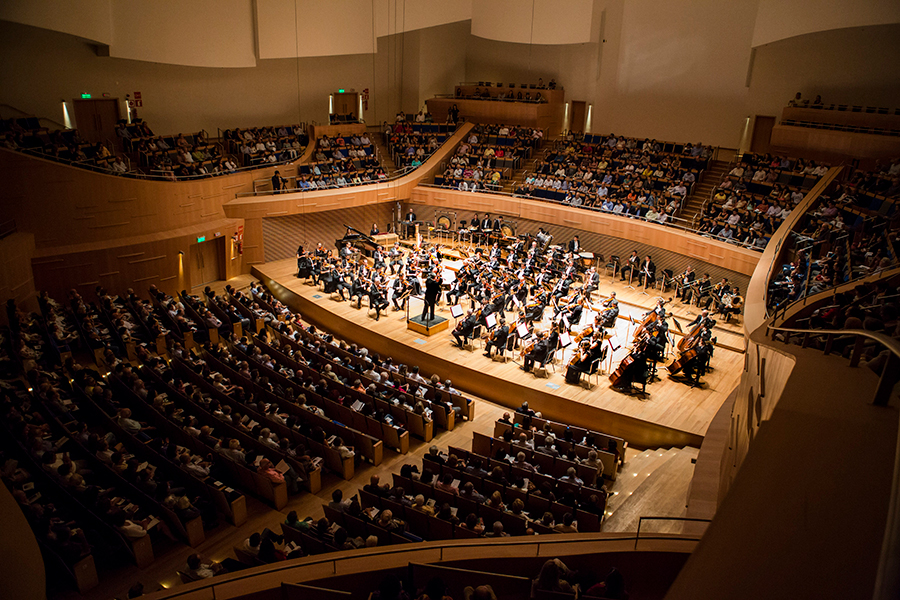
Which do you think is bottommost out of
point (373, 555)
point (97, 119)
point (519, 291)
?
point (519, 291)

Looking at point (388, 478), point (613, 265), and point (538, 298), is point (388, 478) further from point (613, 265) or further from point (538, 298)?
point (613, 265)

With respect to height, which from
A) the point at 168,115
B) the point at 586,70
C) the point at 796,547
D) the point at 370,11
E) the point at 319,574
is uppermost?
the point at 370,11

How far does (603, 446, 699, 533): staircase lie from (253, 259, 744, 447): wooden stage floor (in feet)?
1.88

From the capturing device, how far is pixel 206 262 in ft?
52.5

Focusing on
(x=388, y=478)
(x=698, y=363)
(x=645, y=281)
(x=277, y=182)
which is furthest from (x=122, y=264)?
(x=645, y=281)

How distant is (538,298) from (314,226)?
28.2 feet

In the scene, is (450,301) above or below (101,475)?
above

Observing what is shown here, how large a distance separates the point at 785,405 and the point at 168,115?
58.6 ft

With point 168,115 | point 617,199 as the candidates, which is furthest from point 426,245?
point 168,115

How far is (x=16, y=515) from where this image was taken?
4.96 metres

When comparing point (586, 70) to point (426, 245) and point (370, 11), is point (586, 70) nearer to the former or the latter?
point (370, 11)

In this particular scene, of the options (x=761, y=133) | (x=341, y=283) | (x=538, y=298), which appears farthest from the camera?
(x=761, y=133)

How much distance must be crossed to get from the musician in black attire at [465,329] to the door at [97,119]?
10.4 metres

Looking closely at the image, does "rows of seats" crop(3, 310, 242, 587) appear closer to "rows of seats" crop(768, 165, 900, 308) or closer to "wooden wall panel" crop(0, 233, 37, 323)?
"wooden wall panel" crop(0, 233, 37, 323)
